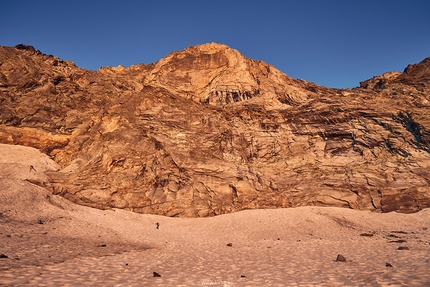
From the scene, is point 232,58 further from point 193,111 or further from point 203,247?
point 203,247

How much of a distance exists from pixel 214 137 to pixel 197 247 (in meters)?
19.2

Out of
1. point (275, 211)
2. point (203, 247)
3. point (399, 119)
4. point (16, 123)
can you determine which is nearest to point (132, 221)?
point (203, 247)

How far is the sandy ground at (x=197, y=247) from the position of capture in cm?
783

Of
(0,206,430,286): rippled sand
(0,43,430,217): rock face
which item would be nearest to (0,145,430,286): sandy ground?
(0,206,430,286): rippled sand

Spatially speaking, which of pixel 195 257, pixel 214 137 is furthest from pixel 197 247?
pixel 214 137

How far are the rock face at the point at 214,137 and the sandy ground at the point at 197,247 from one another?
9.11 feet

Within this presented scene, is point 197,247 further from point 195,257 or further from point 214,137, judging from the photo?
point 214,137

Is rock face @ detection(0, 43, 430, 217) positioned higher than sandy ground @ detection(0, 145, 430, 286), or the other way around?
rock face @ detection(0, 43, 430, 217)

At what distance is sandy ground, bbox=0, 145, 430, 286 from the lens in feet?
25.7

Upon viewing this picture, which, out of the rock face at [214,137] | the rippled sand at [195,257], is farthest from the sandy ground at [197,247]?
the rock face at [214,137]

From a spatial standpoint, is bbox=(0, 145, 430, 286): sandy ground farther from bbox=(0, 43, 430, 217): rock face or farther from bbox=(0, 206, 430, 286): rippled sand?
bbox=(0, 43, 430, 217): rock face

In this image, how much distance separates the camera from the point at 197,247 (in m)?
15.4

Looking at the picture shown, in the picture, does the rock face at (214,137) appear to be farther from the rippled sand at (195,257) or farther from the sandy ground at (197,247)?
the rippled sand at (195,257)

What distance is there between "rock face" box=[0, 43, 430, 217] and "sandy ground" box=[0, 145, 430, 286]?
278cm
